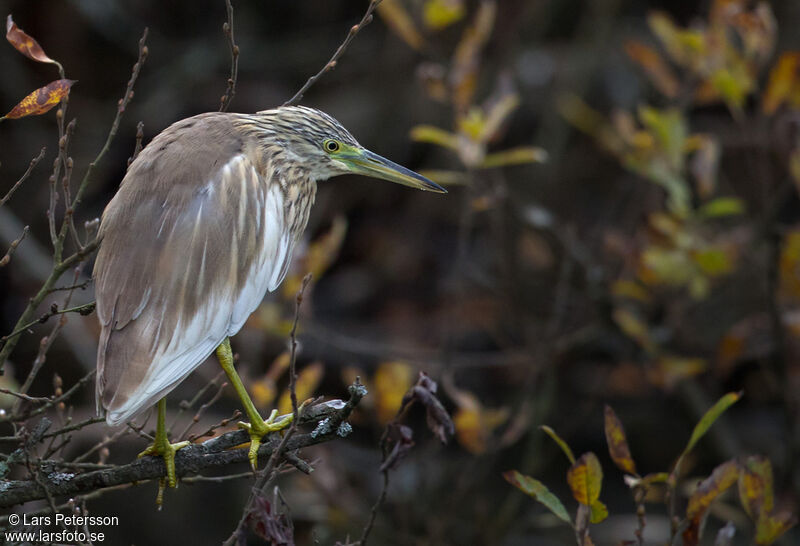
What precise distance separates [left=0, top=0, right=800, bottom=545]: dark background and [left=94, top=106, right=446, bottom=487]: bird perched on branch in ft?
5.53

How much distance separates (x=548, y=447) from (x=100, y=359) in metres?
3.06

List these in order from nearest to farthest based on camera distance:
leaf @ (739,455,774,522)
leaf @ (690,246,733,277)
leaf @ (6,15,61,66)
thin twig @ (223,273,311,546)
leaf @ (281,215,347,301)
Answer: thin twig @ (223,273,311,546), leaf @ (6,15,61,66), leaf @ (739,455,774,522), leaf @ (281,215,347,301), leaf @ (690,246,733,277)

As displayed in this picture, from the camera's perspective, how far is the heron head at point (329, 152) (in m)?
2.19

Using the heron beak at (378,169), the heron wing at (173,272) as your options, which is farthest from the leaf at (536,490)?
the heron beak at (378,169)

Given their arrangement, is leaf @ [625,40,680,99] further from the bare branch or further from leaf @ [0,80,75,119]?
leaf @ [0,80,75,119]

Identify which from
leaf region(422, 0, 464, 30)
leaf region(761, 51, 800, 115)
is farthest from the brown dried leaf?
leaf region(761, 51, 800, 115)

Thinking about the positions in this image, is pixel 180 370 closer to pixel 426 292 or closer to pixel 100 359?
pixel 100 359

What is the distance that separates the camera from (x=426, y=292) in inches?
232

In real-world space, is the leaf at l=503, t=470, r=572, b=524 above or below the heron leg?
below

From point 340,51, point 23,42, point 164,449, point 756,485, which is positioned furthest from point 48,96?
point 756,485

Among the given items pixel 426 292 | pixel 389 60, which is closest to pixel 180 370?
pixel 389 60

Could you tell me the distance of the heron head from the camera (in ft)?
7.19

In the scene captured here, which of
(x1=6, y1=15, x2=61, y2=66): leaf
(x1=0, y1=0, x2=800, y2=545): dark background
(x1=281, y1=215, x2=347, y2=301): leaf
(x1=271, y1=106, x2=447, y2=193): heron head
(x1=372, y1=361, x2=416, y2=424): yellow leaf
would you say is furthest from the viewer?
(x1=0, y1=0, x2=800, y2=545): dark background

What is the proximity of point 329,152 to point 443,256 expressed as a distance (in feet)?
12.2
